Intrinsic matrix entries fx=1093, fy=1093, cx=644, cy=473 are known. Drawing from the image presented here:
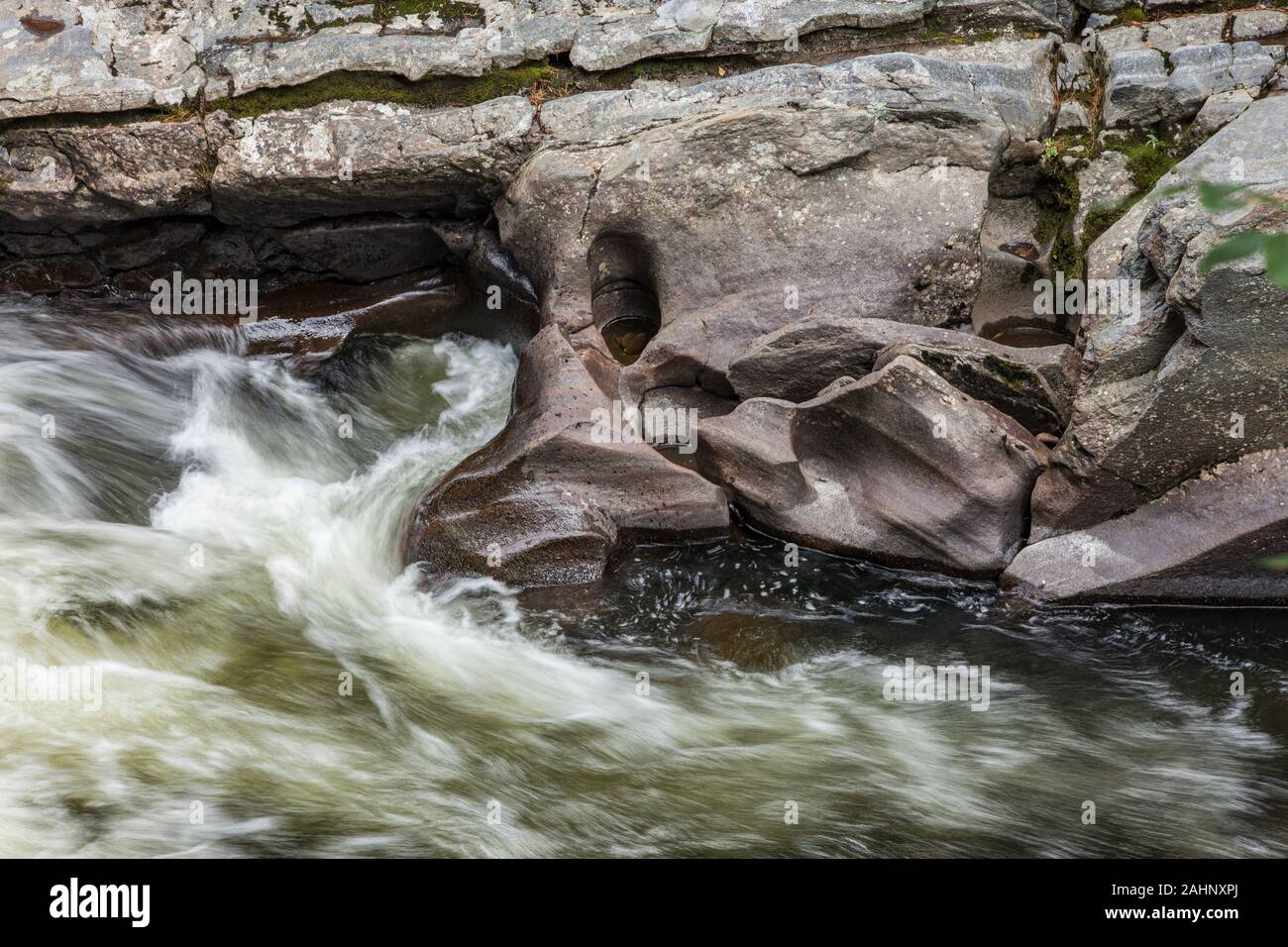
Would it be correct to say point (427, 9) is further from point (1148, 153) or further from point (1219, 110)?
point (1219, 110)

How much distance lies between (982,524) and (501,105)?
12.6ft

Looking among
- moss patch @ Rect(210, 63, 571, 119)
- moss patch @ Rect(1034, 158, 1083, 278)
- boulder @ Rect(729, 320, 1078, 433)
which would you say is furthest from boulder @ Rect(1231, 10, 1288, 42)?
moss patch @ Rect(210, 63, 571, 119)

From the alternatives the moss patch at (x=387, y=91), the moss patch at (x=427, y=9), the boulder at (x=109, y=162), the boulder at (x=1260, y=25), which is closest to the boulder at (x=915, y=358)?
the moss patch at (x=387, y=91)

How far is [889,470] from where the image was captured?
5227 mm

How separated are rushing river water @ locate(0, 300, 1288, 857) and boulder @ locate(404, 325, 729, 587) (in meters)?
0.14

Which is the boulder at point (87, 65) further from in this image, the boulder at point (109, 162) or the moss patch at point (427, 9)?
the moss patch at point (427, 9)

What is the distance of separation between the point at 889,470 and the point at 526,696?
2030 mm

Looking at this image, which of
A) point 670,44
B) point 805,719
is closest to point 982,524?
point 805,719

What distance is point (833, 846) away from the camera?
12.2 ft

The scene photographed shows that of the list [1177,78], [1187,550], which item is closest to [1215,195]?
[1187,550]

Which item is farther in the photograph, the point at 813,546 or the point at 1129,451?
the point at 813,546

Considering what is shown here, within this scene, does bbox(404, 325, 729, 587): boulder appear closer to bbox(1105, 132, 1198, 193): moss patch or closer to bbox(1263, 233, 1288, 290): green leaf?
bbox(1105, 132, 1198, 193): moss patch
